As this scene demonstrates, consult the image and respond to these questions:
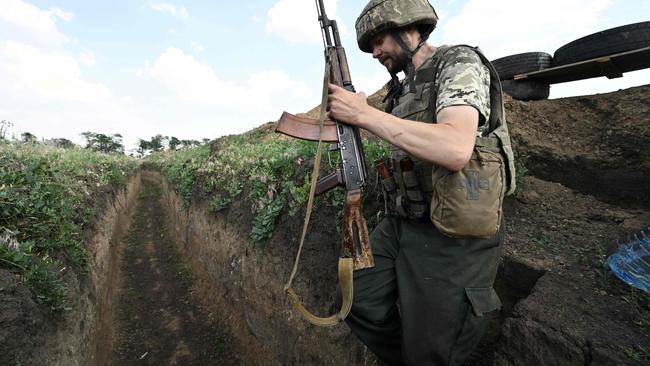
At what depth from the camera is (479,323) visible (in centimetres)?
205

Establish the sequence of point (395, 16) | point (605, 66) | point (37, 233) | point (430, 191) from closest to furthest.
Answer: point (430, 191) < point (395, 16) < point (37, 233) < point (605, 66)

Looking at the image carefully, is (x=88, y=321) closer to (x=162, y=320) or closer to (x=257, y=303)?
(x=257, y=303)

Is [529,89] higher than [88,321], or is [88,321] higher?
[529,89]

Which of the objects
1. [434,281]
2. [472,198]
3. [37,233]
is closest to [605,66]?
[472,198]

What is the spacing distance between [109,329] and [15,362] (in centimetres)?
375

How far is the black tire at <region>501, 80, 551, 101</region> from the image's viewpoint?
681 cm

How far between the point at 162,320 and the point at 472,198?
6.99 meters

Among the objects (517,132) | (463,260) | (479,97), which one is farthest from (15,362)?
(517,132)

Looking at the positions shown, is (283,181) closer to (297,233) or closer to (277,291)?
(297,233)

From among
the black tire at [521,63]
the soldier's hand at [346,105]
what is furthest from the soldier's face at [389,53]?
the black tire at [521,63]

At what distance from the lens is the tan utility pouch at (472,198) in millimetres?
1878

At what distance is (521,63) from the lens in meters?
6.90

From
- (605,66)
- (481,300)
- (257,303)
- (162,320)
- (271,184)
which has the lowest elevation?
(162,320)

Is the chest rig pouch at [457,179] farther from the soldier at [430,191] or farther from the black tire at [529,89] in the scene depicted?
the black tire at [529,89]
